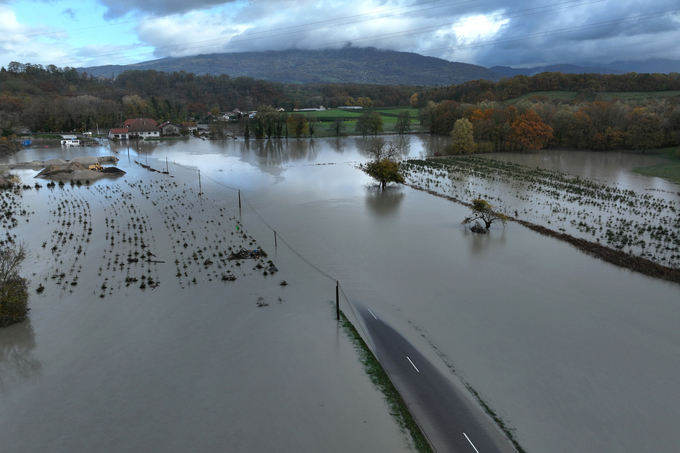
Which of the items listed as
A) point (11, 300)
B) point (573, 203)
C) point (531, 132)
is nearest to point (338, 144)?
point (531, 132)

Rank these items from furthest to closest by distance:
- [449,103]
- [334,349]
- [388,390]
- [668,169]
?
1. [449,103]
2. [668,169]
3. [334,349]
4. [388,390]

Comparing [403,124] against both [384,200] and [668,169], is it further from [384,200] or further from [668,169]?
[384,200]

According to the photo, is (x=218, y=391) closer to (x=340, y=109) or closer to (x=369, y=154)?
(x=369, y=154)

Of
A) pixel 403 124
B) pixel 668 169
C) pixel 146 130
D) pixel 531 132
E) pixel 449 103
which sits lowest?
pixel 668 169

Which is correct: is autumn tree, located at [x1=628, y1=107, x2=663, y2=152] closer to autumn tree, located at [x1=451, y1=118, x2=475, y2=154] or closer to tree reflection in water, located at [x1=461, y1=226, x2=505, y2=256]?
autumn tree, located at [x1=451, y1=118, x2=475, y2=154]

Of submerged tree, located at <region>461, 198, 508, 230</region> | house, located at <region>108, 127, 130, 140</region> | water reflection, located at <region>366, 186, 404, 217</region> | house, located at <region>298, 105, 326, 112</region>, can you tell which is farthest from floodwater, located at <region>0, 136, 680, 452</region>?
house, located at <region>298, 105, 326, 112</region>

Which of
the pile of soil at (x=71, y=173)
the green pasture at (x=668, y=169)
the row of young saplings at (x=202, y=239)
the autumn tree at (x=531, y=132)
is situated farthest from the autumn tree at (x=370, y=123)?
the row of young saplings at (x=202, y=239)

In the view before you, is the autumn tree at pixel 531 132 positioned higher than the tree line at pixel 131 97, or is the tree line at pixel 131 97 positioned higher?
the tree line at pixel 131 97

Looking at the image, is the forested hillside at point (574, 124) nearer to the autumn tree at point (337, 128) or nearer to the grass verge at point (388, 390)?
the autumn tree at point (337, 128)
